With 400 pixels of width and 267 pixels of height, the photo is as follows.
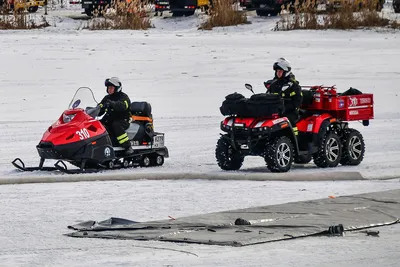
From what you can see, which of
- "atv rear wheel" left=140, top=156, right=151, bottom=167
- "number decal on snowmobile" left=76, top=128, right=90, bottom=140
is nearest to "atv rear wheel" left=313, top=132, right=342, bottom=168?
"atv rear wheel" left=140, top=156, right=151, bottom=167

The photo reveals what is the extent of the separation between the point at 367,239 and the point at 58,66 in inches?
808

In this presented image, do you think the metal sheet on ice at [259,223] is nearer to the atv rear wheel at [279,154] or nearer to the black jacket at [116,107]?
the atv rear wheel at [279,154]

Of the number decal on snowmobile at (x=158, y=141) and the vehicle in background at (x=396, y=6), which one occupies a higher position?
the number decal on snowmobile at (x=158, y=141)


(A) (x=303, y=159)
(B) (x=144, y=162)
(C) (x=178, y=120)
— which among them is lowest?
(C) (x=178, y=120)

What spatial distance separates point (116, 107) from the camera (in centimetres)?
1766

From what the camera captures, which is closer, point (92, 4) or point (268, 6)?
point (268, 6)

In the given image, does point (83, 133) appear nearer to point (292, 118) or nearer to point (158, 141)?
point (158, 141)

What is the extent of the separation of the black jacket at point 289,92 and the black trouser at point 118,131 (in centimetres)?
215

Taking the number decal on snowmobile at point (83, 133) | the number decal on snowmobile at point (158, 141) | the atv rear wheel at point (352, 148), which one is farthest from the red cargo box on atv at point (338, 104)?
the number decal on snowmobile at point (83, 133)

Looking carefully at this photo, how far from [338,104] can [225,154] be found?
179cm

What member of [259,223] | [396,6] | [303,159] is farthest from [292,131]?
[396,6]

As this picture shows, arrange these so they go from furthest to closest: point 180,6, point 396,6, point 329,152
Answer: point 180,6 → point 396,6 → point 329,152

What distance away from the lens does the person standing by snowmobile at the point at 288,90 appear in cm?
1752

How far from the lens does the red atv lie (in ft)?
55.9
